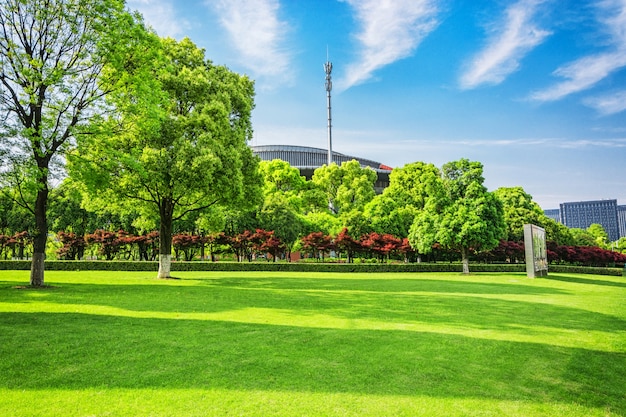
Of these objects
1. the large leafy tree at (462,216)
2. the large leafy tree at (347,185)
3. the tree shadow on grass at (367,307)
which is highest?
the large leafy tree at (347,185)

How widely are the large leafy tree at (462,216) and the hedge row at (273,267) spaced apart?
9.96 feet

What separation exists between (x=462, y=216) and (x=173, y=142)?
2355cm

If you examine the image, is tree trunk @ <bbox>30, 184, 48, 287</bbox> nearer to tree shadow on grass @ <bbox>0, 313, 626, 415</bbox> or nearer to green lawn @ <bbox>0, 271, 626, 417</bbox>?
green lawn @ <bbox>0, 271, 626, 417</bbox>

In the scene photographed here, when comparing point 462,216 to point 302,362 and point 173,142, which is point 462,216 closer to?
point 173,142

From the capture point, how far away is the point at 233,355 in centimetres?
609

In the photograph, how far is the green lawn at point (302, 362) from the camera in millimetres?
4398

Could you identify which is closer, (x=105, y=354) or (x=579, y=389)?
(x=579, y=389)

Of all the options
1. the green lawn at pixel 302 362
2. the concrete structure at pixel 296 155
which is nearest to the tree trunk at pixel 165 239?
the green lawn at pixel 302 362

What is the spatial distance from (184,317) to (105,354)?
10.7ft

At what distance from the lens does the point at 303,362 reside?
19.1ft

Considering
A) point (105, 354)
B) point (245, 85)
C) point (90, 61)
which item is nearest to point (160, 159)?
point (90, 61)

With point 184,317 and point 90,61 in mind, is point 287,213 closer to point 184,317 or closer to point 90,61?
point 90,61

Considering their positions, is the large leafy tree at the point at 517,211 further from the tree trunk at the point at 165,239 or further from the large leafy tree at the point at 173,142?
the tree trunk at the point at 165,239

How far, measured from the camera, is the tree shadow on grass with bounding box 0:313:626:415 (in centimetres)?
494
